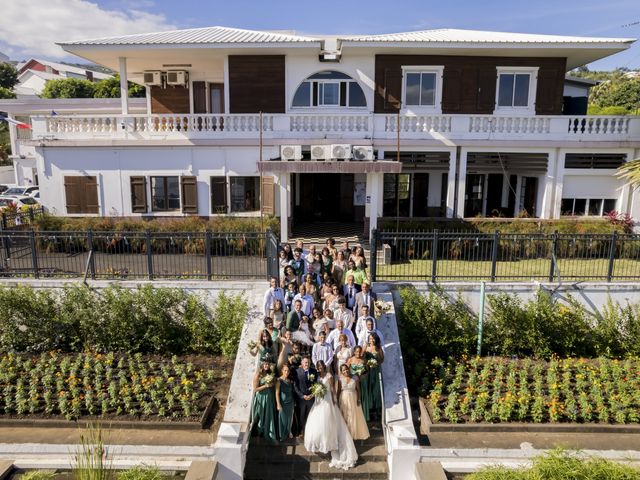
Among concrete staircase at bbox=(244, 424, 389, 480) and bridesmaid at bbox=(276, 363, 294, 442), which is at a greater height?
bridesmaid at bbox=(276, 363, 294, 442)

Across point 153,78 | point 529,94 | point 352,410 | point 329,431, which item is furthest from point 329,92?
point 329,431

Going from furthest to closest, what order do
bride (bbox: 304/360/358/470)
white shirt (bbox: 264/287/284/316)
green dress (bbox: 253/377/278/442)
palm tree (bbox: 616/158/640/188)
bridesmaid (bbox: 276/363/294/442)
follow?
palm tree (bbox: 616/158/640/188) → white shirt (bbox: 264/287/284/316) → green dress (bbox: 253/377/278/442) → bridesmaid (bbox: 276/363/294/442) → bride (bbox: 304/360/358/470)

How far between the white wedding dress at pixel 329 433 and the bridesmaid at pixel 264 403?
66 cm

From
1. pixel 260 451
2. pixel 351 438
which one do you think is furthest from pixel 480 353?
pixel 260 451

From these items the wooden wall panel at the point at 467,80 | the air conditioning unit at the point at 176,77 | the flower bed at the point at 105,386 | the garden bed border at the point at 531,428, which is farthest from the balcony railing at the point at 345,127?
the garden bed border at the point at 531,428

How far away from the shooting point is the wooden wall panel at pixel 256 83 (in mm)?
18844

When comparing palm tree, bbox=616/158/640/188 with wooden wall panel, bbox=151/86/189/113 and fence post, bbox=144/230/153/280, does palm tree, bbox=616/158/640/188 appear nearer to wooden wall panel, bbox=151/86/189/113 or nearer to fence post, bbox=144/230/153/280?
fence post, bbox=144/230/153/280

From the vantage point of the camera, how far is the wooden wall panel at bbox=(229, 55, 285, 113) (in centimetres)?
1884

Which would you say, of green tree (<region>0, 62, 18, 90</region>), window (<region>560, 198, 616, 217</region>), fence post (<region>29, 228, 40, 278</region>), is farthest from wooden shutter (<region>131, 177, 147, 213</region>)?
green tree (<region>0, 62, 18, 90</region>)

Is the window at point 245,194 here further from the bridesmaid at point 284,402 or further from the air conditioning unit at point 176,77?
the bridesmaid at point 284,402

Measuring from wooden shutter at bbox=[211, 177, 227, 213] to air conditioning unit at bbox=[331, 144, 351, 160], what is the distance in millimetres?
4868

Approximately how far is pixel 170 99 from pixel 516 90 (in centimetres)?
1474

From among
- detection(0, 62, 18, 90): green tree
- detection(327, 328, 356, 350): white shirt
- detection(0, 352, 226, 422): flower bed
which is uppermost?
detection(0, 62, 18, 90): green tree

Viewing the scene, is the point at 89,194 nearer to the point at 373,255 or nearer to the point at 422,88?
the point at 373,255
